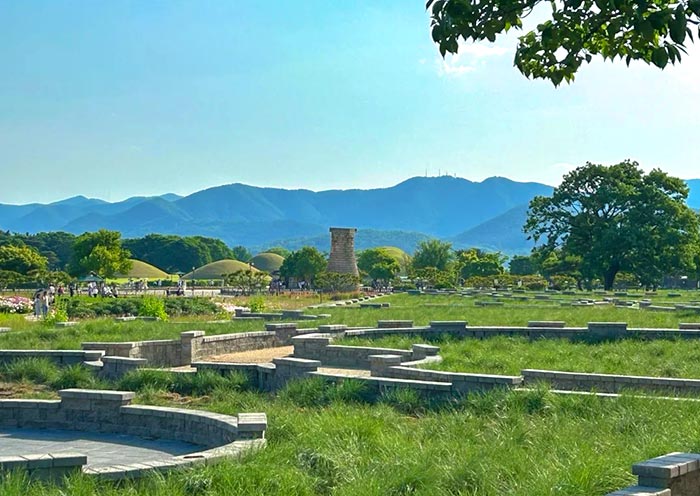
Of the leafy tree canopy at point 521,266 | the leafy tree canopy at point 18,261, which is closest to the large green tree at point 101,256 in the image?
the leafy tree canopy at point 18,261

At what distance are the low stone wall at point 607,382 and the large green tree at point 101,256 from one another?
67.9 metres

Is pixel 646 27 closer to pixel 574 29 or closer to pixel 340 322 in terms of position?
pixel 574 29

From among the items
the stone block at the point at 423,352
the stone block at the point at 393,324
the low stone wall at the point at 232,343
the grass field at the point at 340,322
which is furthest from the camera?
the stone block at the point at 393,324

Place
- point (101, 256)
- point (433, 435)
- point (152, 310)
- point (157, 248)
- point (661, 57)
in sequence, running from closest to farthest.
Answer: point (661, 57) → point (433, 435) → point (152, 310) → point (101, 256) → point (157, 248)

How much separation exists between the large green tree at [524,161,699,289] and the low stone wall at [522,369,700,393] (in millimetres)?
41461

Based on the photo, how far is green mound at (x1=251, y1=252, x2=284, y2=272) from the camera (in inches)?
6604

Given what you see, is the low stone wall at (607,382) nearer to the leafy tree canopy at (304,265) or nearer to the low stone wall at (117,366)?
the low stone wall at (117,366)

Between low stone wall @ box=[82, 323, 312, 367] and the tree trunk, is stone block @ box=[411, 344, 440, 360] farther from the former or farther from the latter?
the tree trunk

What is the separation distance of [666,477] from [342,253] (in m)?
77.6

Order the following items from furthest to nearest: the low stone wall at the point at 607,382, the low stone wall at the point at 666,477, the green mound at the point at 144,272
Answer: the green mound at the point at 144,272 → the low stone wall at the point at 607,382 → the low stone wall at the point at 666,477

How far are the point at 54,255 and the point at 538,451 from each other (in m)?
144

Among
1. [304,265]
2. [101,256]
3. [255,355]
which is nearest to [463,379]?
[255,355]

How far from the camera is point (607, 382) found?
1274 cm

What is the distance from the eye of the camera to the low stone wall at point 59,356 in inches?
653
